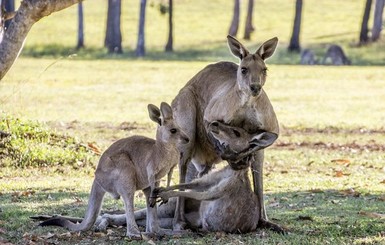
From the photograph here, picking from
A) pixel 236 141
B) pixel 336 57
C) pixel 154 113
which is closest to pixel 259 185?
pixel 236 141

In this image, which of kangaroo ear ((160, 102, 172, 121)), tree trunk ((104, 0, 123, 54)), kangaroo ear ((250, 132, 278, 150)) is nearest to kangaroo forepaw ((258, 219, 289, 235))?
kangaroo ear ((250, 132, 278, 150))

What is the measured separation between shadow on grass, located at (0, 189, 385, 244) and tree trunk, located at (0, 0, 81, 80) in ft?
5.59

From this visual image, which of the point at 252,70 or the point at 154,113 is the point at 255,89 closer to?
the point at 252,70

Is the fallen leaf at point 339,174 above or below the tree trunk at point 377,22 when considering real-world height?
above

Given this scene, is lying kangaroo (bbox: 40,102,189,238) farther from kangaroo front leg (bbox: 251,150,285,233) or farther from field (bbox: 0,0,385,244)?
kangaroo front leg (bbox: 251,150,285,233)

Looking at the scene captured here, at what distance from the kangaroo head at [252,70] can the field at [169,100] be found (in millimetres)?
1435

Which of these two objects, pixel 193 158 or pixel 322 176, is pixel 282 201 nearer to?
pixel 193 158

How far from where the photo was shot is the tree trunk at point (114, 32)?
52812mm

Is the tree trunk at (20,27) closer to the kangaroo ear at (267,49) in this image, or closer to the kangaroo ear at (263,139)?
the kangaroo ear at (267,49)

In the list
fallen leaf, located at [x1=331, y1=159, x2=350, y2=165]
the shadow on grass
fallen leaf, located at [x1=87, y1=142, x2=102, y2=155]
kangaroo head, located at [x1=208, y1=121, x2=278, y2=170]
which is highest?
kangaroo head, located at [x1=208, y1=121, x2=278, y2=170]

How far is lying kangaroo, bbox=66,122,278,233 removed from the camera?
8969 mm

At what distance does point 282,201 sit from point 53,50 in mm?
41459

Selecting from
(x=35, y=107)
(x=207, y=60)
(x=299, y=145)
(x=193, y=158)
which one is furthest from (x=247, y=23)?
(x=193, y=158)

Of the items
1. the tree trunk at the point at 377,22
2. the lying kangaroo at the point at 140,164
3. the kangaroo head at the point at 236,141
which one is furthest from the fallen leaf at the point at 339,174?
the tree trunk at the point at 377,22
